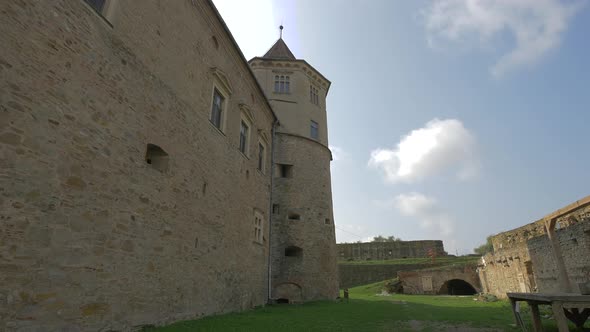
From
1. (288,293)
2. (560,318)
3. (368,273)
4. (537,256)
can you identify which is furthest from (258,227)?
(368,273)

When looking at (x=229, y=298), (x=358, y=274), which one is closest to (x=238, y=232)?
(x=229, y=298)

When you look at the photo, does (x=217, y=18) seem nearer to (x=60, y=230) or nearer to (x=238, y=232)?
(x=238, y=232)

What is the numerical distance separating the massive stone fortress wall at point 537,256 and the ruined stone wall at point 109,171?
948 centimetres

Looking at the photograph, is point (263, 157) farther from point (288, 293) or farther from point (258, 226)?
point (288, 293)

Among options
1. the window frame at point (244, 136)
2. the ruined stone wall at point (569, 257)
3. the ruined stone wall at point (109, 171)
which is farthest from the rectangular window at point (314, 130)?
the ruined stone wall at point (569, 257)

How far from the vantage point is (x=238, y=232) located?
12781 millimetres

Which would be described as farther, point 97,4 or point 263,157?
point 263,157

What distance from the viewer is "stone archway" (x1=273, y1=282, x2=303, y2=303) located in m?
17.0

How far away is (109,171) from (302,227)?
42.0ft

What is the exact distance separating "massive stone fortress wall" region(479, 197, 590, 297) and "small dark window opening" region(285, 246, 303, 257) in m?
10.3

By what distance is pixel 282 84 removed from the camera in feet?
71.1

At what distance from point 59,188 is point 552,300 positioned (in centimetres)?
843

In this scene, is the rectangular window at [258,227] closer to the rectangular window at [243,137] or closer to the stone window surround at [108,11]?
the rectangular window at [243,137]

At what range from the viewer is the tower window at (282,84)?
21469 mm
